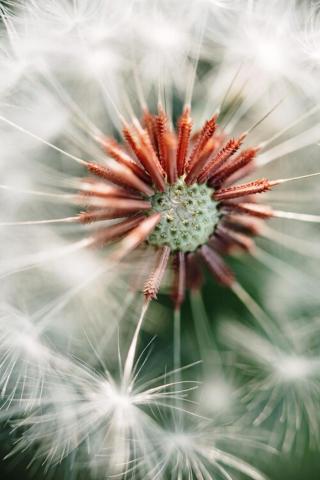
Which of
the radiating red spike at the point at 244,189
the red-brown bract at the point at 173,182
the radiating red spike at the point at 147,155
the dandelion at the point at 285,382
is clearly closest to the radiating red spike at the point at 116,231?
the red-brown bract at the point at 173,182

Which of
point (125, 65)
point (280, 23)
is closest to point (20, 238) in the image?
point (125, 65)

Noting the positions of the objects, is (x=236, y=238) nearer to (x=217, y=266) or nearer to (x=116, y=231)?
(x=217, y=266)

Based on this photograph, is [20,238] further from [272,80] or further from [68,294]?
[272,80]

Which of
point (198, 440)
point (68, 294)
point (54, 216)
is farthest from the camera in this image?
point (54, 216)

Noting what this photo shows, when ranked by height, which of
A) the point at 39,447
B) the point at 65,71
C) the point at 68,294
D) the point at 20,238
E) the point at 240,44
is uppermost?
the point at 240,44

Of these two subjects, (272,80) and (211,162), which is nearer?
(211,162)

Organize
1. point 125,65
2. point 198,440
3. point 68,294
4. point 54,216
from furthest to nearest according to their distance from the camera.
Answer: point 125,65
point 54,216
point 68,294
point 198,440
